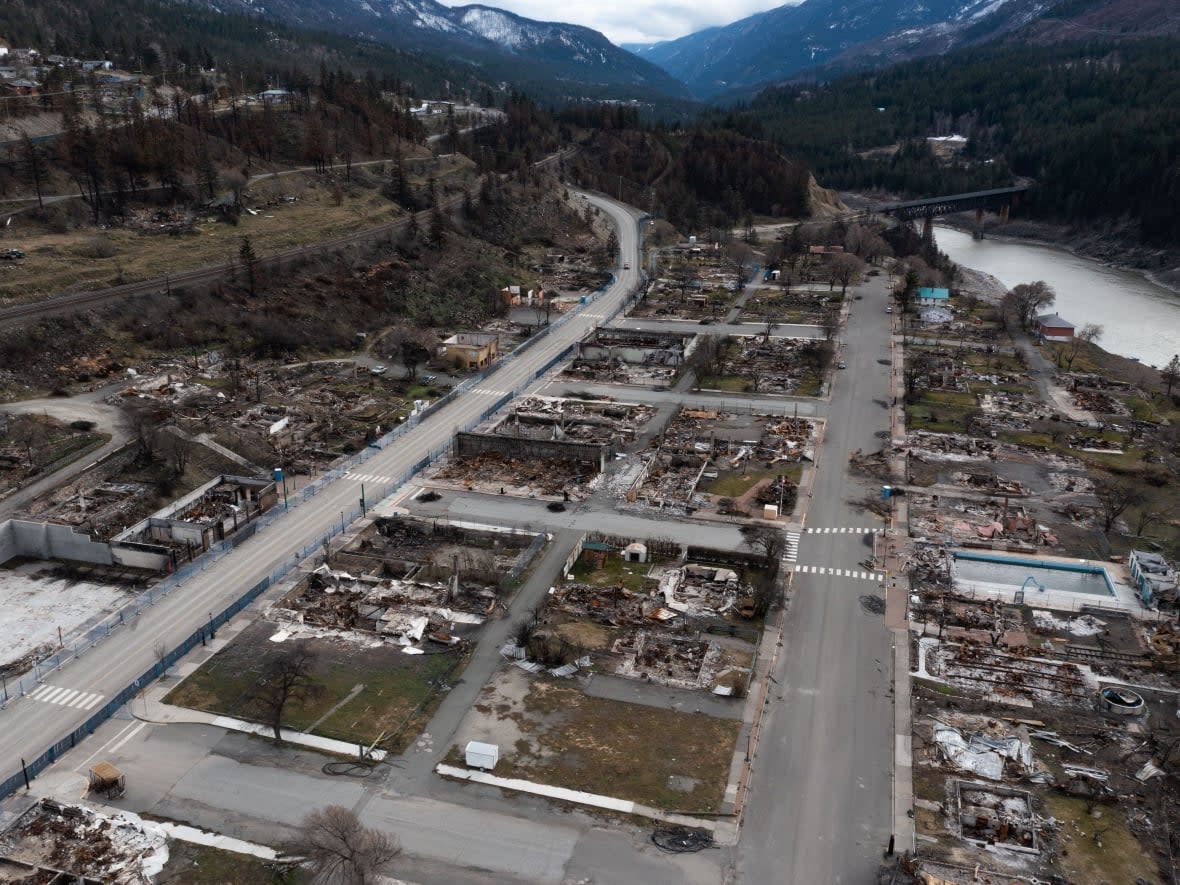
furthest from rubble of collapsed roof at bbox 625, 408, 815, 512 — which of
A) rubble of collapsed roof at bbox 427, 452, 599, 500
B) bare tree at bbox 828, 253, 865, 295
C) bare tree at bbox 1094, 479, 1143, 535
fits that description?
bare tree at bbox 828, 253, 865, 295

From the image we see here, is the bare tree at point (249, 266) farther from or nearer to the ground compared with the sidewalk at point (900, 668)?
farther from the ground

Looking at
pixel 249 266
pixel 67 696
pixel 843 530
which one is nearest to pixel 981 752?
pixel 843 530

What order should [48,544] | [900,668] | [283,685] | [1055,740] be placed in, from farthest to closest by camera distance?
[48,544] < [900,668] < [283,685] < [1055,740]

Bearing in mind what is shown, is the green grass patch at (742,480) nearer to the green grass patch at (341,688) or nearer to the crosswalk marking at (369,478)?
the crosswalk marking at (369,478)

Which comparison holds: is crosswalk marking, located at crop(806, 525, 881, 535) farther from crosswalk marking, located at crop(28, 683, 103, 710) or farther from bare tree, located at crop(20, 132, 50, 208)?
bare tree, located at crop(20, 132, 50, 208)

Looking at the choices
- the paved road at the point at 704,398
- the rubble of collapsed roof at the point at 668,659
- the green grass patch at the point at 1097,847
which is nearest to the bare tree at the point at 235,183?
the paved road at the point at 704,398

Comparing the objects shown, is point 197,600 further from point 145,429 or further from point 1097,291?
point 1097,291
